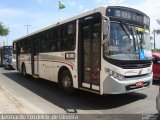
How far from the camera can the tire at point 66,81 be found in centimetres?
1128

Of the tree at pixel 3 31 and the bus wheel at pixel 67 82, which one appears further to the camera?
the tree at pixel 3 31

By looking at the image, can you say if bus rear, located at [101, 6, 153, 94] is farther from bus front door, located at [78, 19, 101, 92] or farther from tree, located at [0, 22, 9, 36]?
tree, located at [0, 22, 9, 36]

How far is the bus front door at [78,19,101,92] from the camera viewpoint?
9367 mm

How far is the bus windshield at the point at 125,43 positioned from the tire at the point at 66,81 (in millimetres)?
2735

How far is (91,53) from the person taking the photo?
31.7ft

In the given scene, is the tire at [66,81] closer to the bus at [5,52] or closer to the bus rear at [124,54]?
the bus rear at [124,54]

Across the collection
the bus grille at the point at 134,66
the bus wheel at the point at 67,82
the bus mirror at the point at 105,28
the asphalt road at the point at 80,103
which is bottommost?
the asphalt road at the point at 80,103

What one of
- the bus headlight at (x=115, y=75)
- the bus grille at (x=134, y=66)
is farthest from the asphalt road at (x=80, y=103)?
the bus grille at (x=134, y=66)

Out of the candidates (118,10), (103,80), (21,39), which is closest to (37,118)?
(103,80)

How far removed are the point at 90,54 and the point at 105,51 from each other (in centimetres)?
91

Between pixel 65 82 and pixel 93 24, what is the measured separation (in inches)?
124

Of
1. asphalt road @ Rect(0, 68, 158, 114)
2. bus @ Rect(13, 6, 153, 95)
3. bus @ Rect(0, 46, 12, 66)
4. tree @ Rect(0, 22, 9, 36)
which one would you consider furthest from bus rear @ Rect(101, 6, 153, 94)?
tree @ Rect(0, 22, 9, 36)

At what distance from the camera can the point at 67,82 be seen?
11.5m

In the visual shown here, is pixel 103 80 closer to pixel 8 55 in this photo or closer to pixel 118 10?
pixel 118 10
